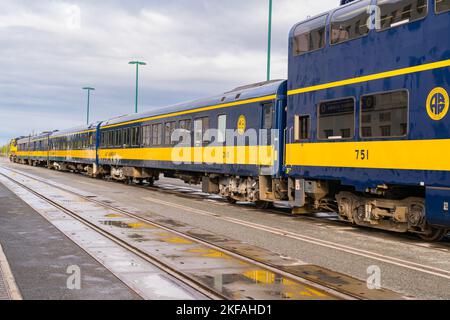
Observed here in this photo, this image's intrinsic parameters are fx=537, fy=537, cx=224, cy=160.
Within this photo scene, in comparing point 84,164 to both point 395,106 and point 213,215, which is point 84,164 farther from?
point 395,106

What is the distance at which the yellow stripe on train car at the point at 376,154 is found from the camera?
9.51 meters

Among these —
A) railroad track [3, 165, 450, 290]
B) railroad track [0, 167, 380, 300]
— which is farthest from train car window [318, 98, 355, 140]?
railroad track [0, 167, 380, 300]

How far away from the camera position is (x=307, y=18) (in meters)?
13.4

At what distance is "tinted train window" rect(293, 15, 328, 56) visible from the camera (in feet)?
→ 41.5

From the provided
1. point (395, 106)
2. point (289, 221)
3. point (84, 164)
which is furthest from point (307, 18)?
point (84, 164)

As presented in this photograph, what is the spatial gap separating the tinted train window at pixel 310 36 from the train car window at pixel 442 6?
333 cm

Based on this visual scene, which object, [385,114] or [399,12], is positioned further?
[385,114]

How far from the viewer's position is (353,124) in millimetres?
11469

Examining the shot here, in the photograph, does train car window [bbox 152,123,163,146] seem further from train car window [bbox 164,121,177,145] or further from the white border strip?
the white border strip

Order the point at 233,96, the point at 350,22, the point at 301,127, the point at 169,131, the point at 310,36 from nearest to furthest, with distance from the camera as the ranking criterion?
the point at 350,22 < the point at 310,36 < the point at 301,127 < the point at 233,96 < the point at 169,131

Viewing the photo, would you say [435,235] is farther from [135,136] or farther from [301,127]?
[135,136]

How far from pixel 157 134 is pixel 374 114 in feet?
47.3

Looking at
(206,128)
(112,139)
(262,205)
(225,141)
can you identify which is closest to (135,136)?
(112,139)
